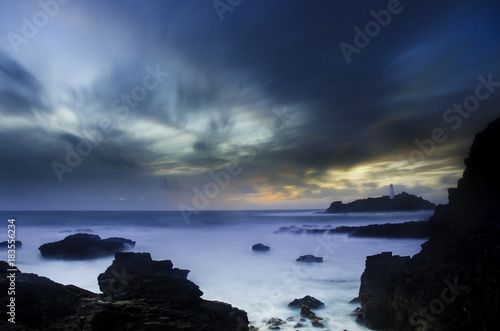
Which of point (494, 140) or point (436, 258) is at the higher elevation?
point (494, 140)

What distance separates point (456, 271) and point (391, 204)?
9753 cm

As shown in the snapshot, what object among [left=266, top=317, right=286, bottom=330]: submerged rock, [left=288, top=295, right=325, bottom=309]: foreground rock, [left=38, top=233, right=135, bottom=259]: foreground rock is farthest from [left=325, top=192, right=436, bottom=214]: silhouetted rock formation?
[left=266, top=317, right=286, bottom=330]: submerged rock

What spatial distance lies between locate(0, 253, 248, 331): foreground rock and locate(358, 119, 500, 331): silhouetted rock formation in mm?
4778

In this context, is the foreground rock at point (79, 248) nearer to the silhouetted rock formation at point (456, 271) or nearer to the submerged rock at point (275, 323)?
the submerged rock at point (275, 323)

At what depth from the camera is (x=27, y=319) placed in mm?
4887

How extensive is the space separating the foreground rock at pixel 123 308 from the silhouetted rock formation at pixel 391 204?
99357 millimetres

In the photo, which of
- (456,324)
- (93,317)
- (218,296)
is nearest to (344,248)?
(218,296)

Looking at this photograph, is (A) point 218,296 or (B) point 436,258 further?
(A) point 218,296

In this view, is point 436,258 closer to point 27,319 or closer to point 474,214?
point 474,214

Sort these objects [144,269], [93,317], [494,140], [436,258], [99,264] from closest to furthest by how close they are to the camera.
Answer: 1. [93,317]
2. [436,258]
3. [494,140]
4. [144,269]
5. [99,264]

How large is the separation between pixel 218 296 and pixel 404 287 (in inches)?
392

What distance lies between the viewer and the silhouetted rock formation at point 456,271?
5336 mm

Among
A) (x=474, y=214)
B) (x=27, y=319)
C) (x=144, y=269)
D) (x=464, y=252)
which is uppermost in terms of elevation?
(x=474, y=214)

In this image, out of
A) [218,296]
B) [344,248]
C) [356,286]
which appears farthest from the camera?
[344,248]
